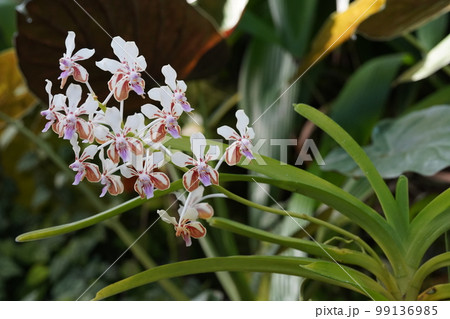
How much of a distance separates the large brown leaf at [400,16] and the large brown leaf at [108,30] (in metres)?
0.19

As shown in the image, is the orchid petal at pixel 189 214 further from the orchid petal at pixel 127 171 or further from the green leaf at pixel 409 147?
the green leaf at pixel 409 147

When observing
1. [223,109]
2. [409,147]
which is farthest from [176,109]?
[223,109]

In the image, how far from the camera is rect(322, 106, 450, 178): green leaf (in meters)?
0.51

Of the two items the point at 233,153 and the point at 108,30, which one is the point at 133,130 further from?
the point at 108,30

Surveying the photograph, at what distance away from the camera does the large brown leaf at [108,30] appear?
54 centimetres

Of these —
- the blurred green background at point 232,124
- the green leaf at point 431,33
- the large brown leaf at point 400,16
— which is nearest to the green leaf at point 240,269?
the blurred green background at point 232,124

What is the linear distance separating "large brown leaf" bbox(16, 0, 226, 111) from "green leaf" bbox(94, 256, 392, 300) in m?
0.22


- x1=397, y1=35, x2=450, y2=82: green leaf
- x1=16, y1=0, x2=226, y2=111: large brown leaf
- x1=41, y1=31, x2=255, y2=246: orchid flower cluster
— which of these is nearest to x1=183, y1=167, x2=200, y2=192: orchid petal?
x1=41, y1=31, x2=255, y2=246: orchid flower cluster

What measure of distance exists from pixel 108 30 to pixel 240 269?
30cm

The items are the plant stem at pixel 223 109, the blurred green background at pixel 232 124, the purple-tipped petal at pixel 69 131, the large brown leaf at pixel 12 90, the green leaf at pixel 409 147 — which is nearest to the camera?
the purple-tipped petal at pixel 69 131

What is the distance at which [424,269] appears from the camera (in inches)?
15.1

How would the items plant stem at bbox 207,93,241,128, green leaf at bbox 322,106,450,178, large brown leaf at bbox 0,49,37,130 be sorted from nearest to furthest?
green leaf at bbox 322,106,450,178, large brown leaf at bbox 0,49,37,130, plant stem at bbox 207,93,241,128

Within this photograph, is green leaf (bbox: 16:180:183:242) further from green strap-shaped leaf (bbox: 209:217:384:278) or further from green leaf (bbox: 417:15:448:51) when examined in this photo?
green leaf (bbox: 417:15:448:51)

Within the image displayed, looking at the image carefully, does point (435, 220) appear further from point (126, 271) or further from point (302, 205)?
point (126, 271)
